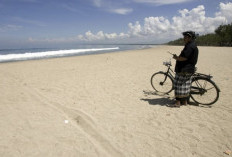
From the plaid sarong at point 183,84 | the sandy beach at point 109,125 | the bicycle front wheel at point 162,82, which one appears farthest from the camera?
the bicycle front wheel at point 162,82

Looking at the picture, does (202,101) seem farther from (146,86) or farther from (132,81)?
(132,81)

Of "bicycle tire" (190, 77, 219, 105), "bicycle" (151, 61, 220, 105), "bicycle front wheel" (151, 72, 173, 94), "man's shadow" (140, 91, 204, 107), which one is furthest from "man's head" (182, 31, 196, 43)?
"man's shadow" (140, 91, 204, 107)

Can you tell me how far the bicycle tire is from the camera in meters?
5.62

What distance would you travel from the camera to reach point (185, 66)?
17.2ft

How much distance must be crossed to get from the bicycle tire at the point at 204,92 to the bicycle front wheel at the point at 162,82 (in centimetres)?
109

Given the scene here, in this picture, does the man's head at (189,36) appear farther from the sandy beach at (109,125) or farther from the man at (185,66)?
the sandy beach at (109,125)

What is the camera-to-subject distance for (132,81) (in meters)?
9.27

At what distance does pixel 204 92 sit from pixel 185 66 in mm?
1179

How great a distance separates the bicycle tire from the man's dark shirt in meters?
0.66

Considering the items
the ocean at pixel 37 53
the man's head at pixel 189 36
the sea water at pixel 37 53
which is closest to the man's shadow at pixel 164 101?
the man's head at pixel 189 36

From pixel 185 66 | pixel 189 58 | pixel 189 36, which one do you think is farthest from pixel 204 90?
pixel 189 36

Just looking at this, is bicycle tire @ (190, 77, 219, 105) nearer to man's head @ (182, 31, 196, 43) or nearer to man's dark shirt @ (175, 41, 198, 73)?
man's dark shirt @ (175, 41, 198, 73)

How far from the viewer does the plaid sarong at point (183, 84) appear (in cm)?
543

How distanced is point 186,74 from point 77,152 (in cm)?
369
